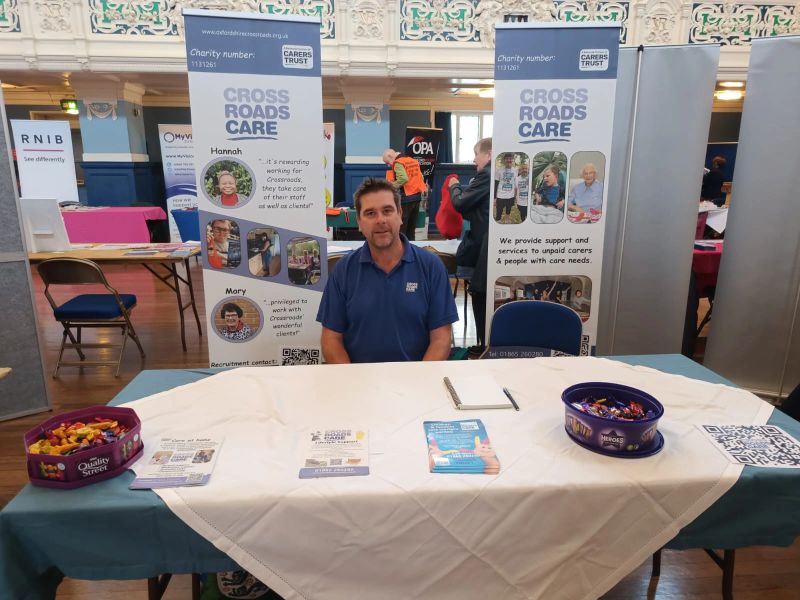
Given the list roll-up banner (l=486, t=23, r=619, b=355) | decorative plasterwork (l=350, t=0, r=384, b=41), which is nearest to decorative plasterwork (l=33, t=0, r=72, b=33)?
decorative plasterwork (l=350, t=0, r=384, b=41)

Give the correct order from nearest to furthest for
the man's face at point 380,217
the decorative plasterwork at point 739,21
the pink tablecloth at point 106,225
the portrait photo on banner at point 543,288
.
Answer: the man's face at point 380,217 < the portrait photo on banner at point 543,288 < the decorative plasterwork at point 739,21 < the pink tablecloth at point 106,225

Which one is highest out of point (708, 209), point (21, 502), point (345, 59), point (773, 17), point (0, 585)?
point (773, 17)

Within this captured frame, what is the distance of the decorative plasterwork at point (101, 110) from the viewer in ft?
28.6

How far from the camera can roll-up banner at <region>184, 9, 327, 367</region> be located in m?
2.76

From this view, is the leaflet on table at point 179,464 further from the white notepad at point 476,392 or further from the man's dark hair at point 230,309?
the man's dark hair at point 230,309

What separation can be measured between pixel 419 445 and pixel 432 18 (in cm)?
759

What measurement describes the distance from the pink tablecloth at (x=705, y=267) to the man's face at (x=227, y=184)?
3490 mm

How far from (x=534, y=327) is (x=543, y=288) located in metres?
1.00

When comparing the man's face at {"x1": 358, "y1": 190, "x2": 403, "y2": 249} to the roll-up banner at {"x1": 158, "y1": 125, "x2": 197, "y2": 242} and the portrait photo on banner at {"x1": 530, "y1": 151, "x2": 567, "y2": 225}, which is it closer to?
the portrait photo on banner at {"x1": 530, "y1": 151, "x2": 567, "y2": 225}

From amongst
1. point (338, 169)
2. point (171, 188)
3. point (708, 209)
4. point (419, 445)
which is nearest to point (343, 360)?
point (419, 445)

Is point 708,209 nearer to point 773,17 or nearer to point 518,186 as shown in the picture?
point 518,186

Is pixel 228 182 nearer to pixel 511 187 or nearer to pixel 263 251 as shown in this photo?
pixel 263 251

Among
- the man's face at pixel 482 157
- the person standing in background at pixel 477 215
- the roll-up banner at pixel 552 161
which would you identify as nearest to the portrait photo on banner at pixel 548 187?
the roll-up banner at pixel 552 161

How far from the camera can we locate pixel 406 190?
22.5ft
